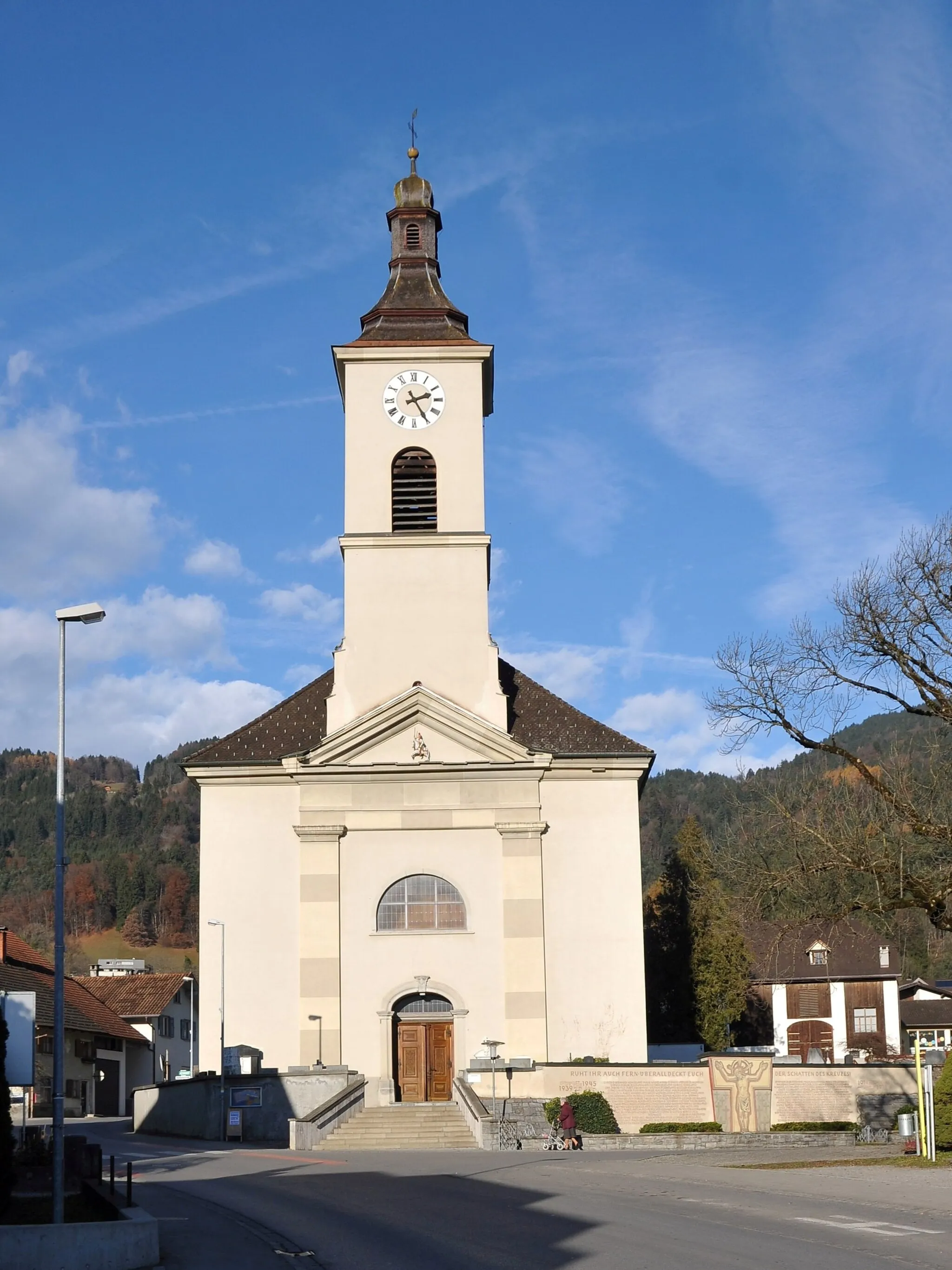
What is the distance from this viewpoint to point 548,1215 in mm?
19047

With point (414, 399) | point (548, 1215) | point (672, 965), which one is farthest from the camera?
point (672, 965)

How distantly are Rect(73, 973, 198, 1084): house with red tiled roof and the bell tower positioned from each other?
41868 millimetres

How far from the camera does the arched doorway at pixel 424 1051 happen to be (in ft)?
127

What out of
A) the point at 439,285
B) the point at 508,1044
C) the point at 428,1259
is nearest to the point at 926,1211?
the point at 428,1259

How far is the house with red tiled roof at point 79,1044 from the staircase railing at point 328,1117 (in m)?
19.6

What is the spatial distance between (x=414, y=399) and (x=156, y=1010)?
167 ft

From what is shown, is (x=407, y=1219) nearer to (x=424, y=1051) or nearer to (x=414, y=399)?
(x=424, y=1051)

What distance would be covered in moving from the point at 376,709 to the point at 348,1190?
18469mm

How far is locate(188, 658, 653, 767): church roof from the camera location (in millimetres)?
40656

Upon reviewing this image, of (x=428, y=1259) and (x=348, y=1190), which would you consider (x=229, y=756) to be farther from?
(x=428, y=1259)

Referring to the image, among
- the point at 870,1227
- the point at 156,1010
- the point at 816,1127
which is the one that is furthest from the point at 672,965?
the point at 870,1227

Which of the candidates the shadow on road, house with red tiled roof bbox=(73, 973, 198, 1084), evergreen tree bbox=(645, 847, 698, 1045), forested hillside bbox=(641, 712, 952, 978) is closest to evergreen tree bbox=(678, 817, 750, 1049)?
evergreen tree bbox=(645, 847, 698, 1045)

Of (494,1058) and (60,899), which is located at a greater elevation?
(60,899)

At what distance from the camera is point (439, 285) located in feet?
151
